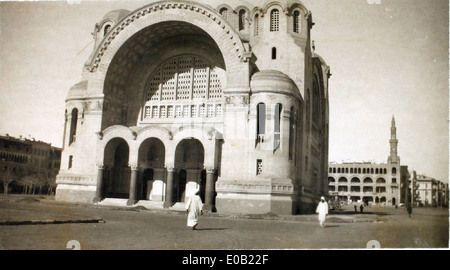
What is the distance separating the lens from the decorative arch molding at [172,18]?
2962 centimetres

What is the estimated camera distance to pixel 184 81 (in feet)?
113

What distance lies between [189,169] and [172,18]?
37.0ft

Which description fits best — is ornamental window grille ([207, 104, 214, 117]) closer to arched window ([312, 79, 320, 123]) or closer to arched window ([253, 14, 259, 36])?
arched window ([253, 14, 259, 36])

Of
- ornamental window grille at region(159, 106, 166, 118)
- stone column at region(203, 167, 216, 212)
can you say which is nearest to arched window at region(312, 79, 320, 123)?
ornamental window grille at region(159, 106, 166, 118)

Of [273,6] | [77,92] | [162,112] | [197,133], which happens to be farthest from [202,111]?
[77,92]

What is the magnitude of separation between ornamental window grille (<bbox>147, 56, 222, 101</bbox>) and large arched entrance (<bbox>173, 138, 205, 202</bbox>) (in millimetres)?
3983

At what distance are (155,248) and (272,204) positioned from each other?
14735 millimetres

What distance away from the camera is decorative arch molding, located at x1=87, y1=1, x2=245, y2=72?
29.6 metres

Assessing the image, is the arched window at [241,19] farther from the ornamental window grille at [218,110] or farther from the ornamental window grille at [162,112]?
the ornamental window grille at [162,112]

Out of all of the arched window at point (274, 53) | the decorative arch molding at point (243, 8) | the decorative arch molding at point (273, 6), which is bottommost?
the arched window at point (274, 53)

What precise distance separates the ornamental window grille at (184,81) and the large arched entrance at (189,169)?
3983 mm

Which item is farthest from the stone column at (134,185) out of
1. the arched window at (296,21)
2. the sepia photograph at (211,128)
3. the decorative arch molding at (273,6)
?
the arched window at (296,21)

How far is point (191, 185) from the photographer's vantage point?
1267 inches
